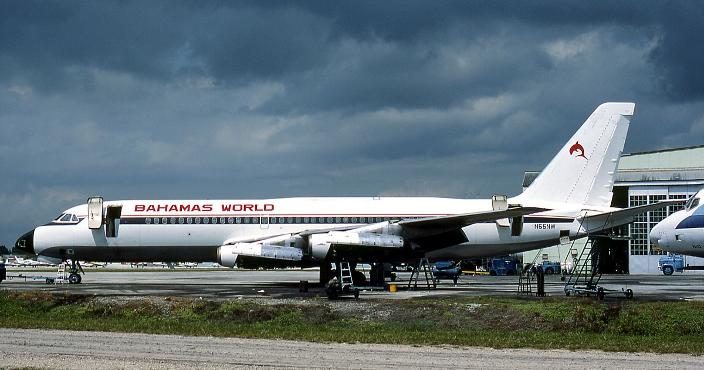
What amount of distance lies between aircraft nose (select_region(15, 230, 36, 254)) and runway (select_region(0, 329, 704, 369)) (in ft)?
89.8

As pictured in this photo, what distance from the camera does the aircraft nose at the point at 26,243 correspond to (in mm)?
43844

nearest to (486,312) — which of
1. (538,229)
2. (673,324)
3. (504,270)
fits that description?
(673,324)

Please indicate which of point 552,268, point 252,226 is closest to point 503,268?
point 552,268

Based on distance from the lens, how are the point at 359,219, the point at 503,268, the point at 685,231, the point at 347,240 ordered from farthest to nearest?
the point at 503,268 → the point at 359,219 → the point at 347,240 → the point at 685,231

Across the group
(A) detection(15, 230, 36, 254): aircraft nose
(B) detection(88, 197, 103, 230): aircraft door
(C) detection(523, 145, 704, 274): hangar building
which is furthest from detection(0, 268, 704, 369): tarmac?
(C) detection(523, 145, 704, 274): hangar building

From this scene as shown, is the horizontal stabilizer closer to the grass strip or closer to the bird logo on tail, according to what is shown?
the bird logo on tail

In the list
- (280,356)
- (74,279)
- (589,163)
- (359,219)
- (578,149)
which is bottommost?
(280,356)

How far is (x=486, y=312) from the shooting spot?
884 inches

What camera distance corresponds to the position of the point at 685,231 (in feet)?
92.3

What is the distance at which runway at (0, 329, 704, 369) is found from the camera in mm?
14312

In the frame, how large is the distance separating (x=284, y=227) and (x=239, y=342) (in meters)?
24.2

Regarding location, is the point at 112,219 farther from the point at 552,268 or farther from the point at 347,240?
the point at 552,268

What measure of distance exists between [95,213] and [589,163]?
25.1 meters

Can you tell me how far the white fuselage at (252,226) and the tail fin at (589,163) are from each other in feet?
3.79
